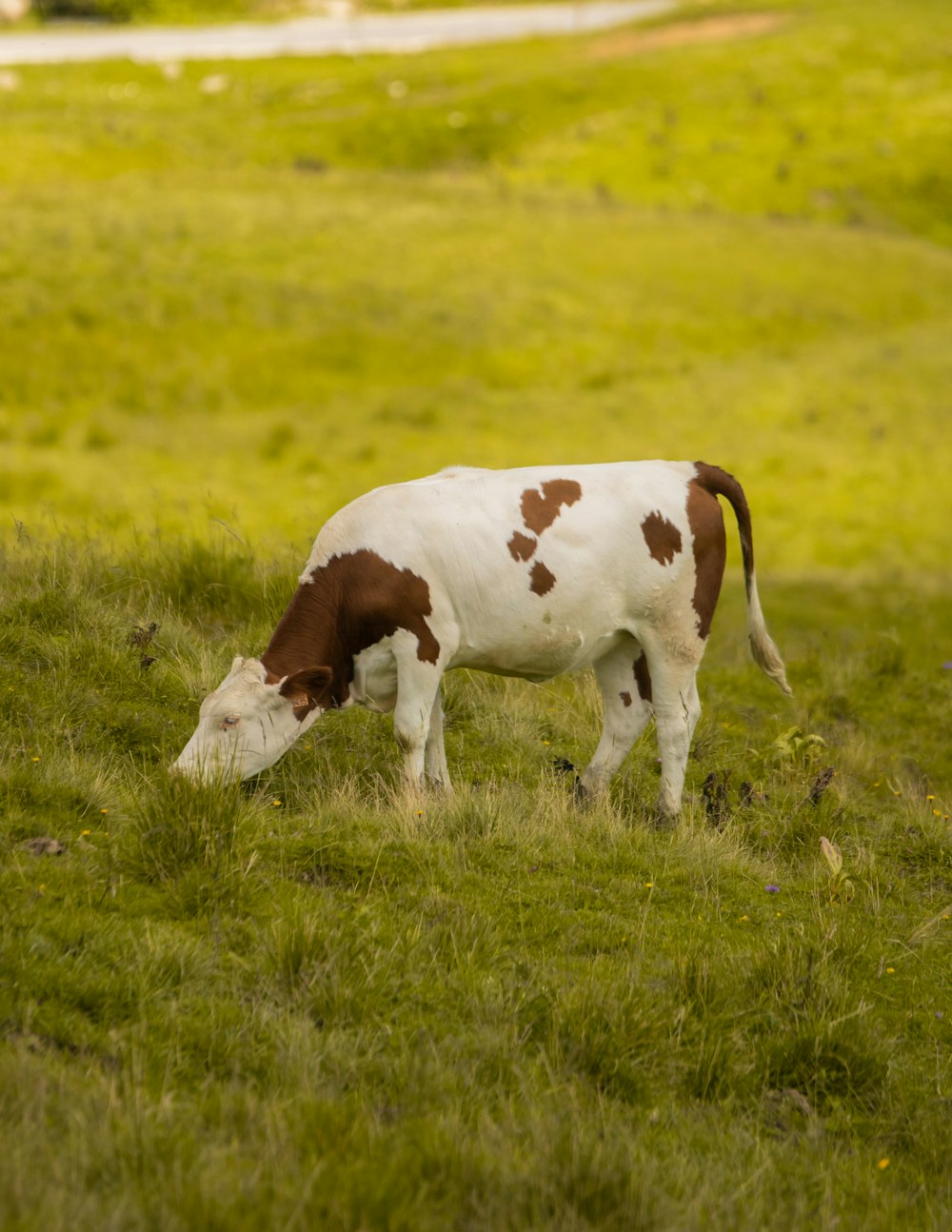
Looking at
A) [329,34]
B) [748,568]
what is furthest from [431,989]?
[329,34]

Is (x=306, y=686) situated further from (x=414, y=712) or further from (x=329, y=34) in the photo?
(x=329, y=34)

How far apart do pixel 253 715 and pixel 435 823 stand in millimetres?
1192

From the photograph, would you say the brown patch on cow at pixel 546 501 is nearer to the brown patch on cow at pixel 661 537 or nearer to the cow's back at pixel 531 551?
the cow's back at pixel 531 551

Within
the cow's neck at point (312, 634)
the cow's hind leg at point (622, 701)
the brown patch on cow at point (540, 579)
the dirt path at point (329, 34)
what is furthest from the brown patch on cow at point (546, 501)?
the dirt path at point (329, 34)

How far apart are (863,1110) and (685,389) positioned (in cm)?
2295

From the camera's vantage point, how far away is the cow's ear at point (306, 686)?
7.06 metres

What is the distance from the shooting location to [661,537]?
8078mm

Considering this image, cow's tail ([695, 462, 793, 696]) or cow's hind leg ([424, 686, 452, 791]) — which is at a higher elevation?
cow's tail ([695, 462, 793, 696])

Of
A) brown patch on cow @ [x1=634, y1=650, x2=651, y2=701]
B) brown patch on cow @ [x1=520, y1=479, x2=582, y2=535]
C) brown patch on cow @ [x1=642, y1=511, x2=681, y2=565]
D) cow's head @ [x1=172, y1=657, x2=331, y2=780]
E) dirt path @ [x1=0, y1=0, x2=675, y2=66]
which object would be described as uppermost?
dirt path @ [x1=0, y1=0, x2=675, y2=66]

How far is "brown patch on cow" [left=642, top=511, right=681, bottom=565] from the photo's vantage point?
8039 mm

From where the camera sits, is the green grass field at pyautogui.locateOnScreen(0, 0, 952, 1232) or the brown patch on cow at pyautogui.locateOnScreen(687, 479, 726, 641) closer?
the green grass field at pyautogui.locateOnScreen(0, 0, 952, 1232)

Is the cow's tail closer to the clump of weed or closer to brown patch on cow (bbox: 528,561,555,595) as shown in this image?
brown patch on cow (bbox: 528,561,555,595)

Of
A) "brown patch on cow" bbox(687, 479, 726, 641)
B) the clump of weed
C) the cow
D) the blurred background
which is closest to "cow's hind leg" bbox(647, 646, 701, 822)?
the cow

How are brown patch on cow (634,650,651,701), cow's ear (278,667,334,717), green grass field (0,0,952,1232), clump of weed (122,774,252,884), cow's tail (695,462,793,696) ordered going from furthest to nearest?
brown patch on cow (634,650,651,701) < cow's tail (695,462,793,696) < cow's ear (278,667,334,717) < clump of weed (122,774,252,884) < green grass field (0,0,952,1232)
